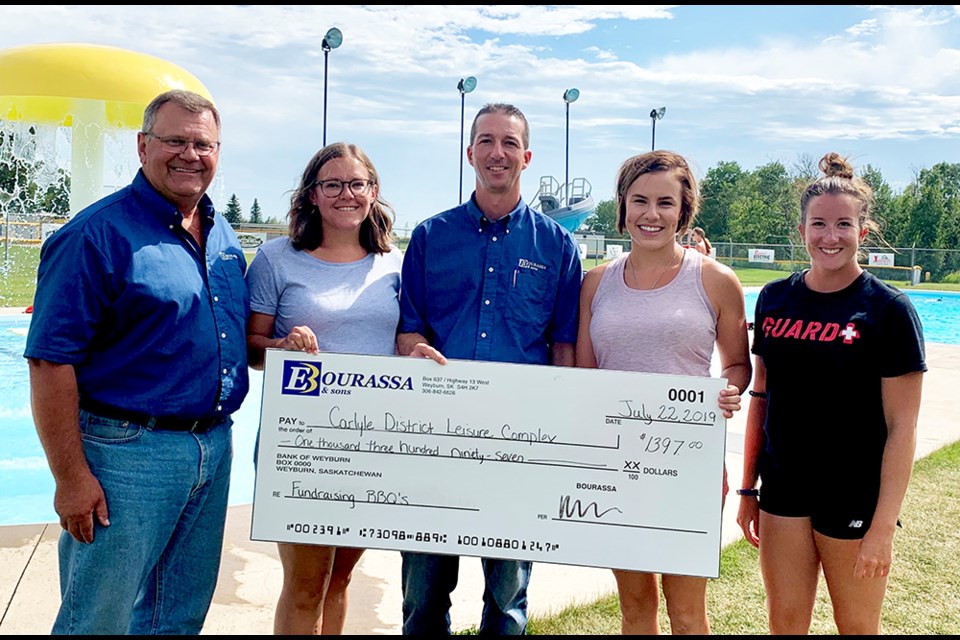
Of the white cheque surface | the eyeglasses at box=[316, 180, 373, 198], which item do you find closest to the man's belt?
the white cheque surface

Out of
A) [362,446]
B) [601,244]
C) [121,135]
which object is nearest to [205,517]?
[362,446]

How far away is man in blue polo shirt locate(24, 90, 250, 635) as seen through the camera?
2.24 metres

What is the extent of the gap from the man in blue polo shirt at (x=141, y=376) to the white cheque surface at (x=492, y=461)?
251mm

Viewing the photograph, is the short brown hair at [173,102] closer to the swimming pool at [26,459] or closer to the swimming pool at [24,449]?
the swimming pool at [24,449]

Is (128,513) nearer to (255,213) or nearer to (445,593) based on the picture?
(445,593)

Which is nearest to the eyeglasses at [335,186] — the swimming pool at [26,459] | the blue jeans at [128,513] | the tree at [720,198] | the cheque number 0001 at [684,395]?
the blue jeans at [128,513]

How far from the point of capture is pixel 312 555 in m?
2.72

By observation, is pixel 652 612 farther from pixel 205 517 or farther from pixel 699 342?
pixel 205 517

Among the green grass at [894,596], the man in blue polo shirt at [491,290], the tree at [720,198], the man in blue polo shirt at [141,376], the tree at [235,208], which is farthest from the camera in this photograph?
the tree at [720,198]

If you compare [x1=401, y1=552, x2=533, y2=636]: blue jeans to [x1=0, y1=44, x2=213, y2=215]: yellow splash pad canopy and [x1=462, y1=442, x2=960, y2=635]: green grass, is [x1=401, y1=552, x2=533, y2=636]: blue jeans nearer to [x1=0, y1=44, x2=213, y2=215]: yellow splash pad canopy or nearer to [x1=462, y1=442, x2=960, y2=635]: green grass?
[x1=462, y1=442, x2=960, y2=635]: green grass

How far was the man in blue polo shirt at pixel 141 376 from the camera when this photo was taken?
7.34ft

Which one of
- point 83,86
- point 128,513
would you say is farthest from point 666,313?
point 83,86

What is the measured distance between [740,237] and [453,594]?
2093 inches

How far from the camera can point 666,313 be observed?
8.54 ft
